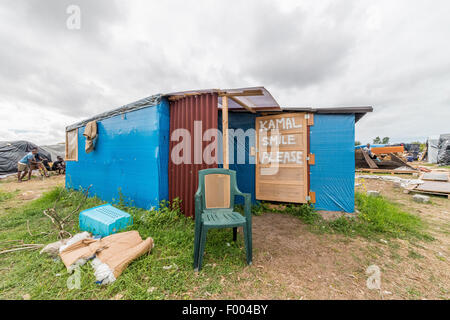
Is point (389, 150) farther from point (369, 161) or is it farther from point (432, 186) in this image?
point (432, 186)

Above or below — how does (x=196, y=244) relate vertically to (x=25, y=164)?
below

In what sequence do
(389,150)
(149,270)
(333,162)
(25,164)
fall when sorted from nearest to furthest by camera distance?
(149,270) → (333,162) → (25,164) → (389,150)

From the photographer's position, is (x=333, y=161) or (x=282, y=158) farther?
(x=282, y=158)

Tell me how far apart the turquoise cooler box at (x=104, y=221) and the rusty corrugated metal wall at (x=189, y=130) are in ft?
3.47

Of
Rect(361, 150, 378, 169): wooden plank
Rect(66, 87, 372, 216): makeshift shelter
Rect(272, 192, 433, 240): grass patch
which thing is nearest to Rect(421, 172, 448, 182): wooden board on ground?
Rect(361, 150, 378, 169): wooden plank

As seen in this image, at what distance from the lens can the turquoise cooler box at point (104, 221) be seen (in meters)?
2.74

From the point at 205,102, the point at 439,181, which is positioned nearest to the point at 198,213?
the point at 205,102

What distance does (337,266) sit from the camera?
2.31m

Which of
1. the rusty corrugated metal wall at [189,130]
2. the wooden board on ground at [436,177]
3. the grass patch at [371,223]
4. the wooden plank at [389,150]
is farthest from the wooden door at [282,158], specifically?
the wooden plank at [389,150]

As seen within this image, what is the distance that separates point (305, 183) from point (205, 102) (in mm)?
3000

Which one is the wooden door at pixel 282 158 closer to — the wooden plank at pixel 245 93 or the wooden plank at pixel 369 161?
the wooden plank at pixel 245 93

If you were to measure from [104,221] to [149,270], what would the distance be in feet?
4.19

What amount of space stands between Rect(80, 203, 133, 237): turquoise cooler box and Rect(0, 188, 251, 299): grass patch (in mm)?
229

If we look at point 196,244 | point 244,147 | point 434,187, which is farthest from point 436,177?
point 196,244
